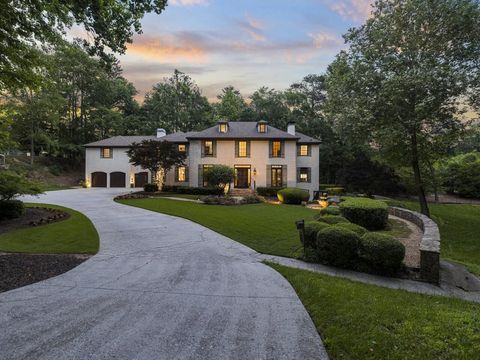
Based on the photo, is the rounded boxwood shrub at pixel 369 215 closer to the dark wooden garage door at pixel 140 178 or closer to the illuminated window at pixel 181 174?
the illuminated window at pixel 181 174

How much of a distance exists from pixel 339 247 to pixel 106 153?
29668 millimetres

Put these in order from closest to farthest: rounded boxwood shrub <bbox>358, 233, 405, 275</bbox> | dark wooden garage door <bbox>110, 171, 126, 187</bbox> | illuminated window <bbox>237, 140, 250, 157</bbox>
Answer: rounded boxwood shrub <bbox>358, 233, 405, 275</bbox> < illuminated window <bbox>237, 140, 250, 157</bbox> < dark wooden garage door <bbox>110, 171, 126, 187</bbox>

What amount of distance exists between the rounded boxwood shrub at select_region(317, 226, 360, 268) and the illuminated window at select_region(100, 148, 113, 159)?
28.9 metres

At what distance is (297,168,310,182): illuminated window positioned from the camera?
27164 millimetres

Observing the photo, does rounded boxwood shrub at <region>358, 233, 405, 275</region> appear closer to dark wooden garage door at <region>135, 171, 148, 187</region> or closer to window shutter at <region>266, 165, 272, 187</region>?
window shutter at <region>266, 165, 272, 187</region>

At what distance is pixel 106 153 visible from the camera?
30.6 metres

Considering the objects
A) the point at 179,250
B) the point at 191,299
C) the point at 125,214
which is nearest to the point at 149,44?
the point at 125,214

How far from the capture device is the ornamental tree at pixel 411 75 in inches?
478

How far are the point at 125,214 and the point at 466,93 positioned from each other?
16.1 m

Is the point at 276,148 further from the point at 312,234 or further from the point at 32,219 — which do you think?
the point at 312,234

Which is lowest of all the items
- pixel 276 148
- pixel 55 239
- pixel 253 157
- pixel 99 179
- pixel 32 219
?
pixel 55 239

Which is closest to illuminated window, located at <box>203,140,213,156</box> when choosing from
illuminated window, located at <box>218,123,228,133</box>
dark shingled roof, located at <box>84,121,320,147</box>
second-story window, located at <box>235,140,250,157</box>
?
dark shingled roof, located at <box>84,121,320,147</box>

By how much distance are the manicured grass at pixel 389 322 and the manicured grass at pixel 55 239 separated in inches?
234

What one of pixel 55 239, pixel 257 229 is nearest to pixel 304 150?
pixel 257 229
